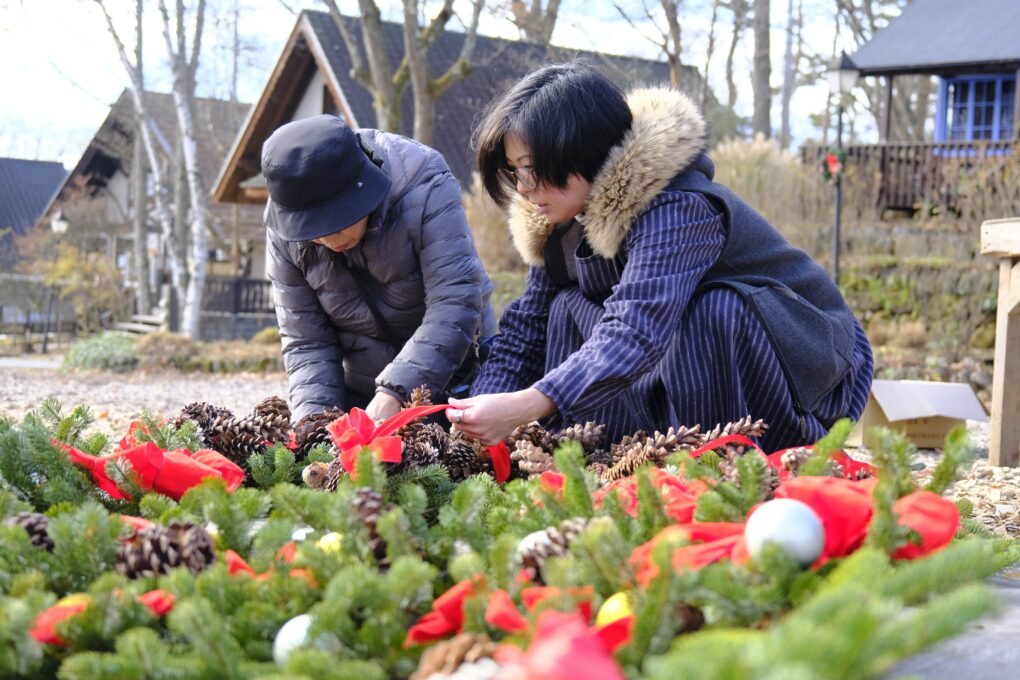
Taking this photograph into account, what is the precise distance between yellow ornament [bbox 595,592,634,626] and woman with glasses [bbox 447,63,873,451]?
1.00m

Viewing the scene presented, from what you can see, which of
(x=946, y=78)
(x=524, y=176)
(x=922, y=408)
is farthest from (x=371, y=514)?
(x=946, y=78)

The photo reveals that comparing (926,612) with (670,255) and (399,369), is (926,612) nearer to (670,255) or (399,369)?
(670,255)

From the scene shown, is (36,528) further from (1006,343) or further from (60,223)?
(60,223)

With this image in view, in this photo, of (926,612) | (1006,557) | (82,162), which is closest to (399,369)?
(1006,557)

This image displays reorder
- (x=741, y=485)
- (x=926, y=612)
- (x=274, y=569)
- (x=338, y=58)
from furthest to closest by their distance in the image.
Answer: (x=338, y=58), (x=741, y=485), (x=274, y=569), (x=926, y=612)

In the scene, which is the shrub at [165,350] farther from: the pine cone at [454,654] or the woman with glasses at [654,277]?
the pine cone at [454,654]

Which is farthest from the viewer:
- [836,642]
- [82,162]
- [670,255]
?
Answer: [82,162]

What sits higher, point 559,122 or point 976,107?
point 976,107

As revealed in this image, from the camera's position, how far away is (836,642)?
84 cm

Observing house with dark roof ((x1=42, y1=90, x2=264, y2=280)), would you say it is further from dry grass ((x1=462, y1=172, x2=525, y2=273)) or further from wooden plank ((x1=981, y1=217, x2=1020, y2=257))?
wooden plank ((x1=981, y1=217, x2=1020, y2=257))

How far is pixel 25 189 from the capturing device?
42656 mm

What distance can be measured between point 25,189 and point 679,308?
45.4 m

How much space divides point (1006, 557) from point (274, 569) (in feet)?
3.76

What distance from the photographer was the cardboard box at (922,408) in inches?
206
